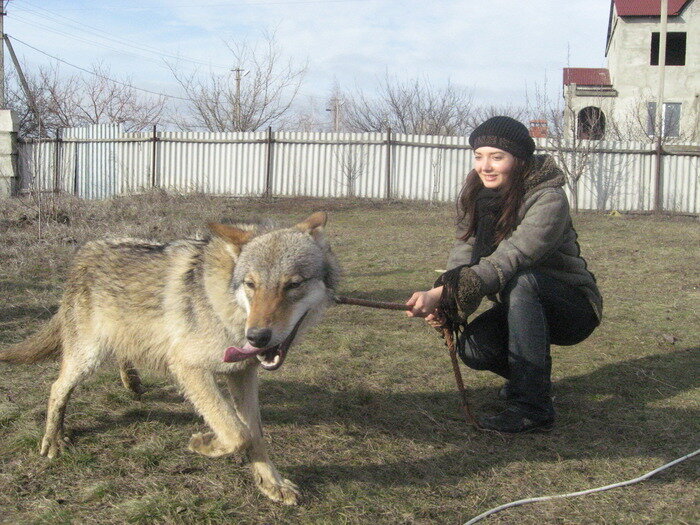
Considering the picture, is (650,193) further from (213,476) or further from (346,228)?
(213,476)

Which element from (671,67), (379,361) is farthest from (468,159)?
(671,67)

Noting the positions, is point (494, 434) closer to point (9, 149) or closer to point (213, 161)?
point (213, 161)

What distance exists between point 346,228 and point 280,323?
9658 millimetres

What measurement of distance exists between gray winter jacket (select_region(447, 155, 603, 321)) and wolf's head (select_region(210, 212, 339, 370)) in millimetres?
858

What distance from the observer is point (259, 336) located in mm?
2662

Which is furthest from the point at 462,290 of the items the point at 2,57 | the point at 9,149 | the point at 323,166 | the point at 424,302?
the point at 2,57

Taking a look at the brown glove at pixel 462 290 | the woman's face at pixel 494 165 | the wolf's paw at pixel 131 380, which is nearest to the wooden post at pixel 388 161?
the woman's face at pixel 494 165

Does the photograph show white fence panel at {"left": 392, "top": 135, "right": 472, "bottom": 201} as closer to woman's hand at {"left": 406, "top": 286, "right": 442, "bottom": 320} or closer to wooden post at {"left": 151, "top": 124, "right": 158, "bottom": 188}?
wooden post at {"left": 151, "top": 124, "right": 158, "bottom": 188}

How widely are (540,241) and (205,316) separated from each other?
1775 mm

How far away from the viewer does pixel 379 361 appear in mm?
4695

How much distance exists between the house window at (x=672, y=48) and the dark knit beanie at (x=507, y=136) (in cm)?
3035

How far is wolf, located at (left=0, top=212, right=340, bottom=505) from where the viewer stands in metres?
2.87

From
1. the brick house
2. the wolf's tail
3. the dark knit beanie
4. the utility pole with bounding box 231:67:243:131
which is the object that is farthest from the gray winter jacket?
the brick house

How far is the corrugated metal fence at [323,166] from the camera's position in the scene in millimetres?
16188
